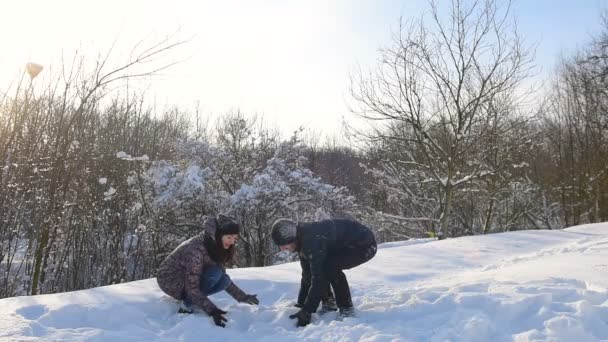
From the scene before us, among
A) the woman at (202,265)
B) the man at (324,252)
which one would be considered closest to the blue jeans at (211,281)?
the woman at (202,265)

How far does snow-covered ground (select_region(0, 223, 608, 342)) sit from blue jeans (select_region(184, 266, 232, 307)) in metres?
0.23

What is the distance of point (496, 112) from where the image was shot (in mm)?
12469

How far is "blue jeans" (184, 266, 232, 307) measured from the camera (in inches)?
169

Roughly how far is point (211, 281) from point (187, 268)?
10.3 inches

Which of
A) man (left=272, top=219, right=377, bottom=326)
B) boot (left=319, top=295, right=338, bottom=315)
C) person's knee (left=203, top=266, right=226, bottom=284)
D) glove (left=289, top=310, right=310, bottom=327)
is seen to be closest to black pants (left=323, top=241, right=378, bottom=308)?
man (left=272, top=219, right=377, bottom=326)

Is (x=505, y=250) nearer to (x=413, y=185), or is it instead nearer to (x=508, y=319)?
(x=508, y=319)

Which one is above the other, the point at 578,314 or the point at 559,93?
the point at 559,93

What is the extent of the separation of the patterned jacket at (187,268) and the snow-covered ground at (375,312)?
0.66ft

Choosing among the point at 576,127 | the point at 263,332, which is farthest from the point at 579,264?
the point at 576,127

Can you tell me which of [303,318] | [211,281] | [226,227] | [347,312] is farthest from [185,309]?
[347,312]

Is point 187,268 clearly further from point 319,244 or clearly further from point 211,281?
point 319,244

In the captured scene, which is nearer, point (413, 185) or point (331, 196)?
point (331, 196)

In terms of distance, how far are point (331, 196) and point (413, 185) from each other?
16.3ft

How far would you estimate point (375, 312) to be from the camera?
4.12 metres
